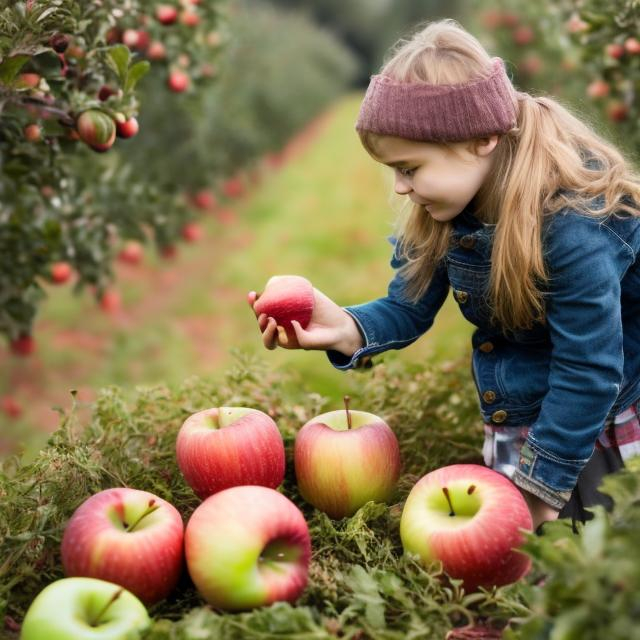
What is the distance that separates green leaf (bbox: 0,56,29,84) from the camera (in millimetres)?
2029

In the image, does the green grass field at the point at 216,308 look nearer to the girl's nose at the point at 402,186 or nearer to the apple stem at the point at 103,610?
the girl's nose at the point at 402,186

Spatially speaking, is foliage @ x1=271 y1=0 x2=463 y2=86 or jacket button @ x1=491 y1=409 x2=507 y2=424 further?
foliage @ x1=271 y1=0 x2=463 y2=86

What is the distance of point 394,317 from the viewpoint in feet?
8.00

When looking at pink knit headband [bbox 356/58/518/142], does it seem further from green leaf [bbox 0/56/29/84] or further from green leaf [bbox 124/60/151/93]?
green leaf [bbox 0/56/29/84]

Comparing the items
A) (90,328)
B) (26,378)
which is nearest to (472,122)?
(26,378)

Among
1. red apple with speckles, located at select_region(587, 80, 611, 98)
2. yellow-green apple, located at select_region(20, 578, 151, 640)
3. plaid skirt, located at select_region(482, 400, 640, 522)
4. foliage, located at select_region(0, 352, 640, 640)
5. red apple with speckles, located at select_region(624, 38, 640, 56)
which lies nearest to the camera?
foliage, located at select_region(0, 352, 640, 640)

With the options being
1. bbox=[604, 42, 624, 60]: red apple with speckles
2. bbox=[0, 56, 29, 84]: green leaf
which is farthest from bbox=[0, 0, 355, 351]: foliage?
bbox=[604, 42, 624, 60]: red apple with speckles

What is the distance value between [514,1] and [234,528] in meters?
9.71

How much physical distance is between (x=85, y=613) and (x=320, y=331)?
990 mm

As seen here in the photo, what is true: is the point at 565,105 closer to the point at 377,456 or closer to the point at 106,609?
the point at 377,456

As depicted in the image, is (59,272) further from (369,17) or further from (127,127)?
(369,17)

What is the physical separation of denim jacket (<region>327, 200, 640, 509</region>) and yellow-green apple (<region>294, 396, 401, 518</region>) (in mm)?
317

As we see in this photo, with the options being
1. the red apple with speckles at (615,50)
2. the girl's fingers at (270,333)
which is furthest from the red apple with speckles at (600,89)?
the girl's fingers at (270,333)

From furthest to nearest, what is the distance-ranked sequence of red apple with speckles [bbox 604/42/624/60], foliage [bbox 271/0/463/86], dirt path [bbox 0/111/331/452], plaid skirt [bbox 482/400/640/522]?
foliage [bbox 271/0/463/86] → dirt path [bbox 0/111/331/452] → red apple with speckles [bbox 604/42/624/60] → plaid skirt [bbox 482/400/640/522]
